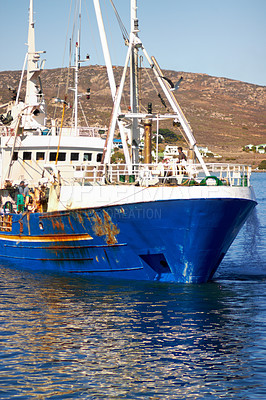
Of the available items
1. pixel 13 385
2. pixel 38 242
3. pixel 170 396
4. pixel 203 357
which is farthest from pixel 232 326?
pixel 38 242

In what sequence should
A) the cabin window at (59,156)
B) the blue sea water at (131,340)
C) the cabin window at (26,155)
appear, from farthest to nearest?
1. the cabin window at (26,155)
2. the cabin window at (59,156)
3. the blue sea water at (131,340)

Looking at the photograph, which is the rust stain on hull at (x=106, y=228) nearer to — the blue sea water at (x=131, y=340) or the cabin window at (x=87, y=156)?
the blue sea water at (x=131, y=340)

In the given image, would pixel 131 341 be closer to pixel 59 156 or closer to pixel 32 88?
pixel 59 156

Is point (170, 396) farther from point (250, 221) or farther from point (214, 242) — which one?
point (250, 221)

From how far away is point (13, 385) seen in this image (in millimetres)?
11523

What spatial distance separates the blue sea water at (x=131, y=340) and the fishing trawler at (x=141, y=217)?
32.5 inches

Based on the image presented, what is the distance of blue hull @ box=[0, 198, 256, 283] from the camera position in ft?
62.1

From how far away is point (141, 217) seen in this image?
1914cm

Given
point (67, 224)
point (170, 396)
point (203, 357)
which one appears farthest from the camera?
point (67, 224)

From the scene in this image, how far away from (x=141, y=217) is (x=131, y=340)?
228 inches

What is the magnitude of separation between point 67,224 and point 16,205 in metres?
5.93

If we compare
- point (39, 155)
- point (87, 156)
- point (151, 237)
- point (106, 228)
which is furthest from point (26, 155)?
point (151, 237)

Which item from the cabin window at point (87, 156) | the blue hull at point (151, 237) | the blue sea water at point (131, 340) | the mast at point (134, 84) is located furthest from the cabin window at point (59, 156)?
the blue sea water at point (131, 340)

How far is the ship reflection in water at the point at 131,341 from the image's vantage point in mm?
11570
